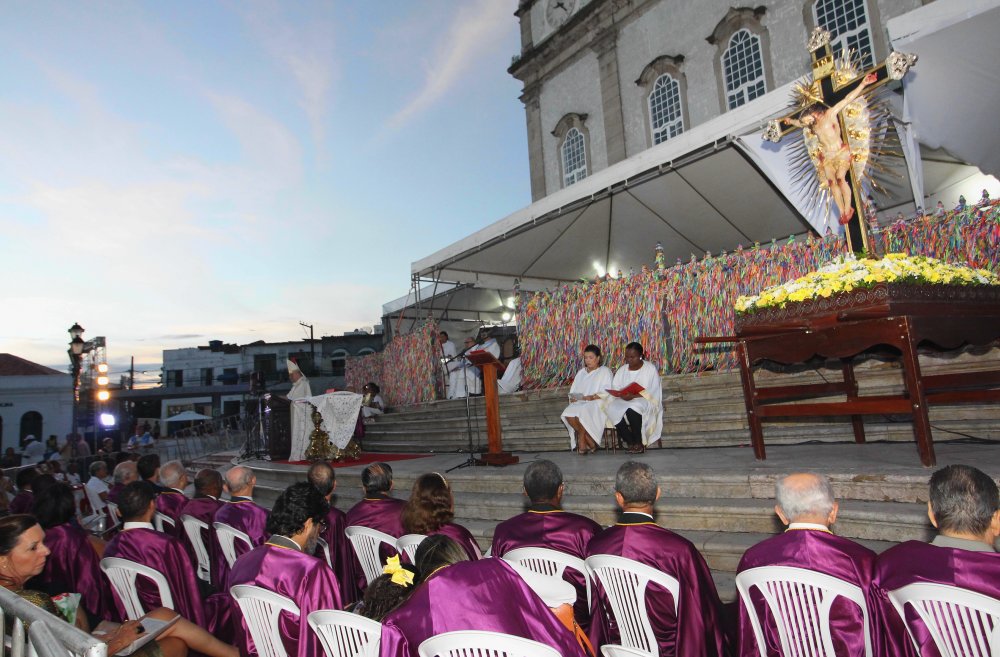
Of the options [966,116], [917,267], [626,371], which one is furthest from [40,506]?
[966,116]

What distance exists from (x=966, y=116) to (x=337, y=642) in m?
10.2

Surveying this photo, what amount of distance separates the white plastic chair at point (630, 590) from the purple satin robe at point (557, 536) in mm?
413

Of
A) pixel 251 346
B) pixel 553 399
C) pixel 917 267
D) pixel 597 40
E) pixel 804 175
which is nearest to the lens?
pixel 917 267

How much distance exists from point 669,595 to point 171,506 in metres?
4.74

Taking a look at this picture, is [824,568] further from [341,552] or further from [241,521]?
[241,521]

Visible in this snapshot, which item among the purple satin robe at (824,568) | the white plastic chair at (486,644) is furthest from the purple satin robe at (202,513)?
the purple satin robe at (824,568)

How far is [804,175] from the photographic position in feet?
31.3

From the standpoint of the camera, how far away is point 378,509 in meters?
4.38

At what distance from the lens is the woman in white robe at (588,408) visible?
8258 millimetres

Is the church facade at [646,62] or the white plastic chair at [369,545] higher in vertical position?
the church facade at [646,62]

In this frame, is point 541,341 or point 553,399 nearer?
point 553,399

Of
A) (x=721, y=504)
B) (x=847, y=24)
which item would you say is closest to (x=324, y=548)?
(x=721, y=504)

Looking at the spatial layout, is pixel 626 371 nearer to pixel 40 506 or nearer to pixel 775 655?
pixel 775 655

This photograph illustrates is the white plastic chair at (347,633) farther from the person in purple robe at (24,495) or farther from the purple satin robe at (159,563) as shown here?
the person in purple robe at (24,495)
